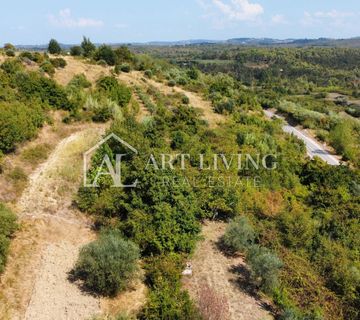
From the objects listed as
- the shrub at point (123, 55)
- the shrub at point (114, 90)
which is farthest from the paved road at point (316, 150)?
the shrub at point (123, 55)

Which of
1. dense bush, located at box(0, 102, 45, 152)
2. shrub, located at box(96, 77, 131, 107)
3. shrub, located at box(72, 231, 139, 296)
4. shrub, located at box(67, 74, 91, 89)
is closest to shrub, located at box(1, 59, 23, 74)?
shrub, located at box(67, 74, 91, 89)

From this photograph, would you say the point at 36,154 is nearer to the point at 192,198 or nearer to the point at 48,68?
the point at 192,198

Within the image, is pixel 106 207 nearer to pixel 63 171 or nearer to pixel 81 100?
pixel 63 171

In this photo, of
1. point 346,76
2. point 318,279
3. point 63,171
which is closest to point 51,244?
point 63,171

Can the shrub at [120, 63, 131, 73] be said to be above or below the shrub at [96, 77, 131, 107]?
above

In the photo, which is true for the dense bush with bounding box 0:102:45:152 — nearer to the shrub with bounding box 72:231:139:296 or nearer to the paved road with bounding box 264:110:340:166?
the shrub with bounding box 72:231:139:296

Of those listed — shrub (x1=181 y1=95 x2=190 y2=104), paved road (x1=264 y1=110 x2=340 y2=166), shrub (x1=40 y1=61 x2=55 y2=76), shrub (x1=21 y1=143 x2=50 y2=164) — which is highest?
shrub (x1=40 y1=61 x2=55 y2=76)

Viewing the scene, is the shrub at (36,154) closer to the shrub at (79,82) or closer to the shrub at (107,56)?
the shrub at (79,82)
